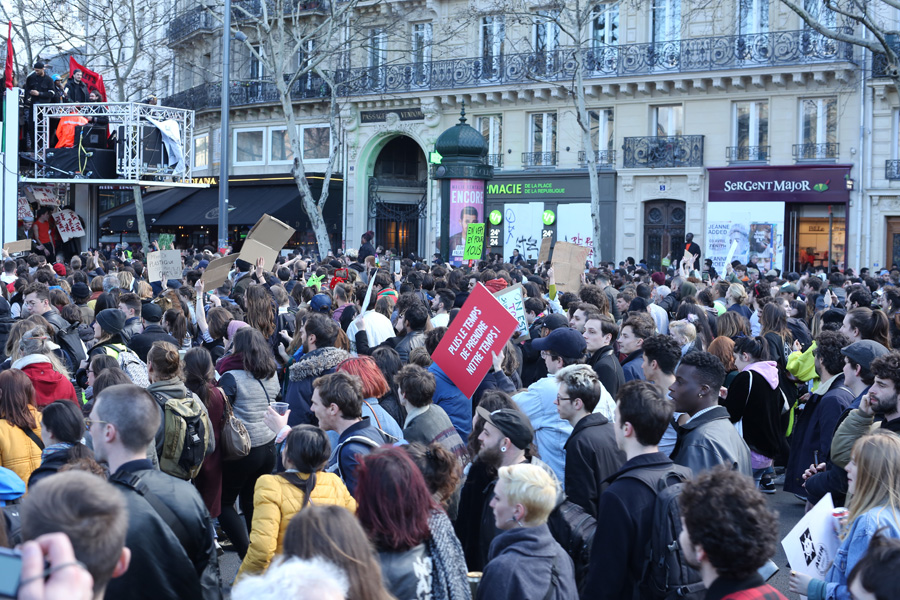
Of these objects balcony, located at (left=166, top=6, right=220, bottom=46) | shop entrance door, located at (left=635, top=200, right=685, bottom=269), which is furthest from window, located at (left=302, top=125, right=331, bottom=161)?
shop entrance door, located at (left=635, top=200, right=685, bottom=269)

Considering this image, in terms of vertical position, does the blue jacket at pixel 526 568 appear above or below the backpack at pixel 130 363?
below

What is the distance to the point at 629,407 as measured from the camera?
4277mm

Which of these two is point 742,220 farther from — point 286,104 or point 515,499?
point 515,499

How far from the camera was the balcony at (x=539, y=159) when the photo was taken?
30.5m

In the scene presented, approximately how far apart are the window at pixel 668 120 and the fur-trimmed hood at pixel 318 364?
23.6 meters

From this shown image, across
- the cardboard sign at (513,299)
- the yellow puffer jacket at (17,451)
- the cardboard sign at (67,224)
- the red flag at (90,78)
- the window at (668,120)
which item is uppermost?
the window at (668,120)

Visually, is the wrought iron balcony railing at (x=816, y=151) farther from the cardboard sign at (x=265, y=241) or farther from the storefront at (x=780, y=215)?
the cardboard sign at (x=265, y=241)

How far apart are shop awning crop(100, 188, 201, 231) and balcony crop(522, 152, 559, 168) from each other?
1310 centimetres

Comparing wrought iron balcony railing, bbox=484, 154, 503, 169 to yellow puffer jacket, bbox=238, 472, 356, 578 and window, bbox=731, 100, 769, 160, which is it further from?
yellow puffer jacket, bbox=238, 472, 356, 578

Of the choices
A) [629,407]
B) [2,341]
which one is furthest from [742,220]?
[629,407]

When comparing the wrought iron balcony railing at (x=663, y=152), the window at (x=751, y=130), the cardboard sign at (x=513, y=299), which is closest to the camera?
the cardboard sign at (x=513, y=299)

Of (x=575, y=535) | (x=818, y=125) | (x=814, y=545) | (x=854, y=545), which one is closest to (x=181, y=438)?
(x=575, y=535)

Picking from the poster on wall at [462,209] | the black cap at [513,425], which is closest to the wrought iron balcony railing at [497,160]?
the poster on wall at [462,209]

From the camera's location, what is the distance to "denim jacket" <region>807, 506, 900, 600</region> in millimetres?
3727
